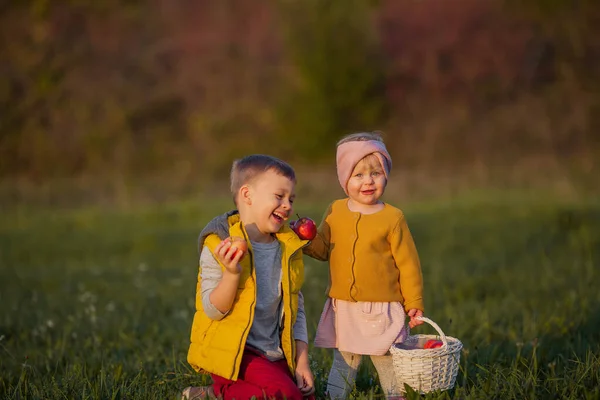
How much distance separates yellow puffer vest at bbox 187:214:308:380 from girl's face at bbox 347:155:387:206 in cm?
40

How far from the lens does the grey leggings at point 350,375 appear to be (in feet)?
13.2

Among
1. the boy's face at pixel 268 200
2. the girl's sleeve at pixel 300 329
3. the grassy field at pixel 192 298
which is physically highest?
the boy's face at pixel 268 200

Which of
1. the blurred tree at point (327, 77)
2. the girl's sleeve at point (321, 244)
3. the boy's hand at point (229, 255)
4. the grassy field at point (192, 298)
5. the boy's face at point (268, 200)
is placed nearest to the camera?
the boy's hand at point (229, 255)

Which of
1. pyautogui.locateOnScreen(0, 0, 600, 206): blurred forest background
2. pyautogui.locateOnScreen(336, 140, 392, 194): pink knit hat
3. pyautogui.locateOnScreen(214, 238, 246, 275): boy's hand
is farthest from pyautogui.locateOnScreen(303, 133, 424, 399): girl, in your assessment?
pyautogui.locateOnScreen(0, 0, 600, 206): blurred forest background

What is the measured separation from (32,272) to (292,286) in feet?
24.7

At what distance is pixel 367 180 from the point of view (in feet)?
13.3

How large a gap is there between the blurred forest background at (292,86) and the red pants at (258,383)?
70.4 ft

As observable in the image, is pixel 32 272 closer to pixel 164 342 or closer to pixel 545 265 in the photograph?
pixel 164 342

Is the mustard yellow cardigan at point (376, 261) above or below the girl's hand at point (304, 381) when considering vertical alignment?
above

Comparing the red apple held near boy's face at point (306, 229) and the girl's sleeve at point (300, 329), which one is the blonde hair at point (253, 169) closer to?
the red apple held near boy's face at point (306, 229)

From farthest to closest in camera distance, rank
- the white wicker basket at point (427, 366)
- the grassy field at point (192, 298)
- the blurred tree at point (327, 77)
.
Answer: the blurred tree at point (327, 77) < the grassy field at point (192, 298) < the white wicker basket at point (427, 366)

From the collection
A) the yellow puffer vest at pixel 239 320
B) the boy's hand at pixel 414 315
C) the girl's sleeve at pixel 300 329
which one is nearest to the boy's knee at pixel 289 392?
the yellow puffer vest at pixel 239 320

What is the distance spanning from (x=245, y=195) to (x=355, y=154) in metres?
0.61

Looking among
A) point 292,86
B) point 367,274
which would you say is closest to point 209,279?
point 367,274
